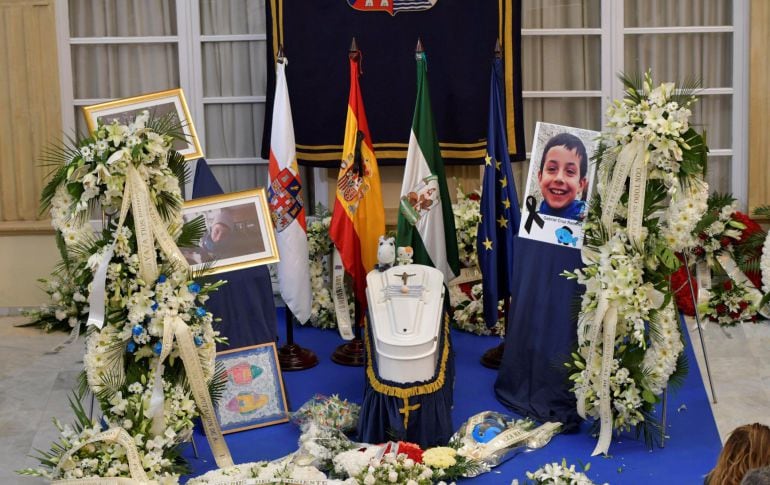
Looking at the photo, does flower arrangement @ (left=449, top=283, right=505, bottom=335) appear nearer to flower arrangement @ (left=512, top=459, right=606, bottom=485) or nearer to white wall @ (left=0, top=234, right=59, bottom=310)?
flower arrangement @ (left=512, top=459, right=606, bottom=485)

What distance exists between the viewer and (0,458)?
615 cm

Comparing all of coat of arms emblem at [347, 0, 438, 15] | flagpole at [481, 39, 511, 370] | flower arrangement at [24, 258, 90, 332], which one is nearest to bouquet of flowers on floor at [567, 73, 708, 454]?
flagpole at [481, 39, 511, 370]

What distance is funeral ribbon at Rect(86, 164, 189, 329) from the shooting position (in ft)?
17.3

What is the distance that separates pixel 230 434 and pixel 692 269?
3.92 meters

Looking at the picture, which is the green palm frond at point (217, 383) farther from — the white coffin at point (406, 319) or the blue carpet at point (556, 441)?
the white coffin at point (406, 319)

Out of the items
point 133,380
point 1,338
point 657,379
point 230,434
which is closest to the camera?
point 133,380

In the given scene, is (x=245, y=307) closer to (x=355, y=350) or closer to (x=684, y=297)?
(x=355, y=350)

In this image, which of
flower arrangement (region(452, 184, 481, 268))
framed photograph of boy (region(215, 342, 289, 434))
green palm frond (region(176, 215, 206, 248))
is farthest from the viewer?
flower arrangement (region(452, 184, 481, 268))

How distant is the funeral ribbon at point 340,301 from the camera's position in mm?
7941

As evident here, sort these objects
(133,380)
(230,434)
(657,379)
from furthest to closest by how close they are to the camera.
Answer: (230,434)
(657,379)
(133,380)

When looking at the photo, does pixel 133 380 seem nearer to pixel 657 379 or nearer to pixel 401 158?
pixel 657 379

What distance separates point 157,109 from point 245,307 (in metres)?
1.22

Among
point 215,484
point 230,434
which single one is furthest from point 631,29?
point 215,484

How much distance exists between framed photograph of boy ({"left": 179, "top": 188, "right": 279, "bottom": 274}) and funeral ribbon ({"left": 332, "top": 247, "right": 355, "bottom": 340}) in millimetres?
1369
